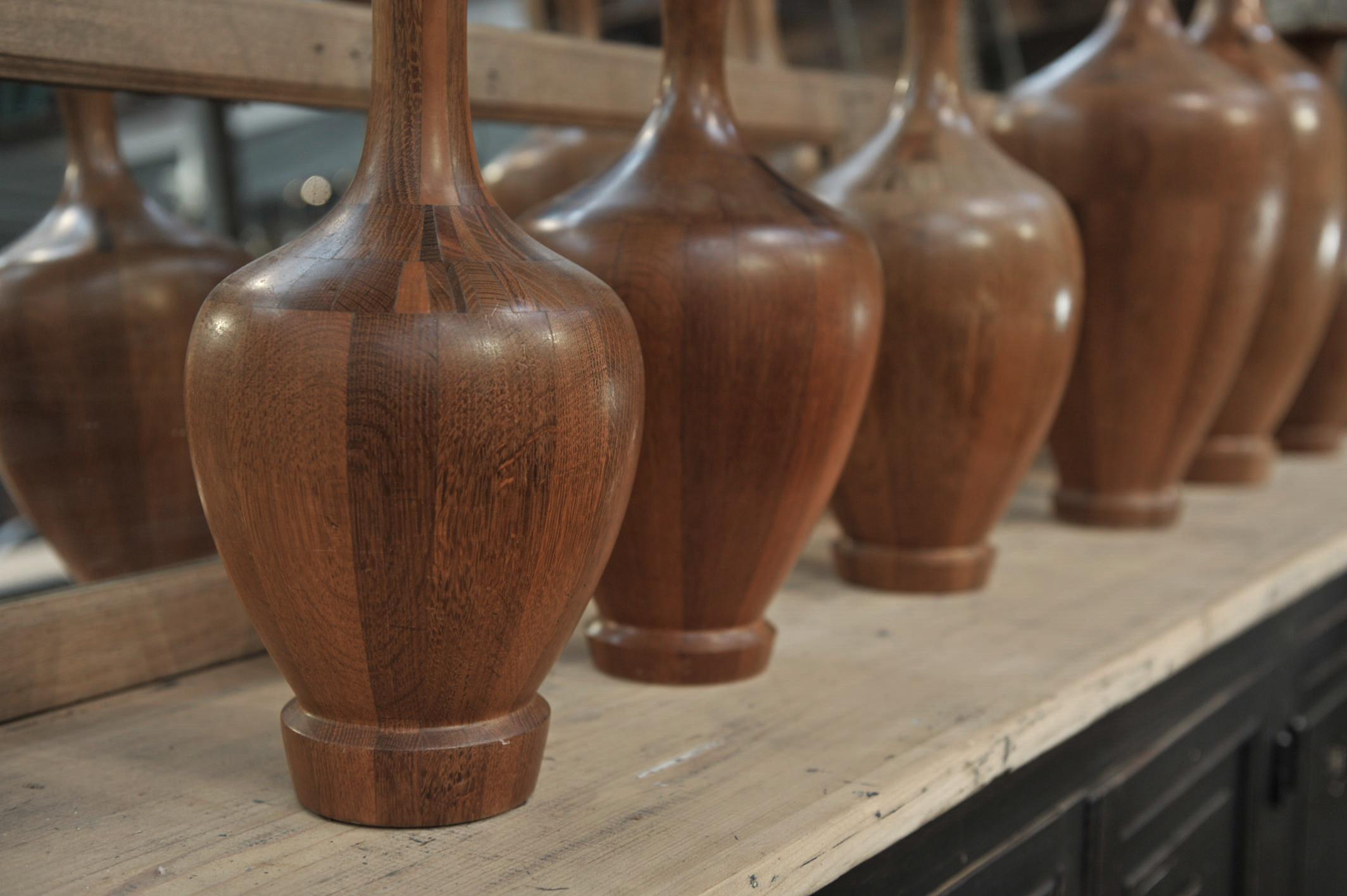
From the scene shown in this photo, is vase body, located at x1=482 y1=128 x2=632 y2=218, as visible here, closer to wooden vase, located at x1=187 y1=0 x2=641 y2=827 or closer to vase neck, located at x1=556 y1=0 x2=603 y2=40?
vase neck, located at x1=556 y1=0 x2=603 y2=40

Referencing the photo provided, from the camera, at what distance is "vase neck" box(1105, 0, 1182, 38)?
1.14 meters

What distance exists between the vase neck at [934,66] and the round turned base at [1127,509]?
401 millimetres

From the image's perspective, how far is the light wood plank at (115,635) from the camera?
0.69 m

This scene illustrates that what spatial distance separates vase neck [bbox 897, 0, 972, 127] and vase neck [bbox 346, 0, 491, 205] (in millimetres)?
472

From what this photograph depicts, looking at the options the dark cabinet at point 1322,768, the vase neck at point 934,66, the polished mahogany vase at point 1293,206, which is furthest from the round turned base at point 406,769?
the polished mahogany vase at point 1293,206

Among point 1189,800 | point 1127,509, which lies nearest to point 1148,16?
point 1127,509

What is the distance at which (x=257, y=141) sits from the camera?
1.21 m

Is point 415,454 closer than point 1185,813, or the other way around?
point 415,454

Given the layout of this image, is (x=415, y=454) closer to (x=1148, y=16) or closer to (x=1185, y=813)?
(x=1185, y=813)

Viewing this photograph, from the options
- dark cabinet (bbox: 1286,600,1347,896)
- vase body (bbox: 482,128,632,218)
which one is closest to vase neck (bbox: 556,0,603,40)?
vase body (bbox: 482,128,632,218)

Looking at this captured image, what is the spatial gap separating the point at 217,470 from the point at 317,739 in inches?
4.7

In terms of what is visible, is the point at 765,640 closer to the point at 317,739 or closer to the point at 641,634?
the point at 641,634

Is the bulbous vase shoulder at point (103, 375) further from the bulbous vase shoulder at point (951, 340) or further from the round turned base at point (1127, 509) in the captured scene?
the round turned base at point (1127, 509)

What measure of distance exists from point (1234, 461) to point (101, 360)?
3.67ft
